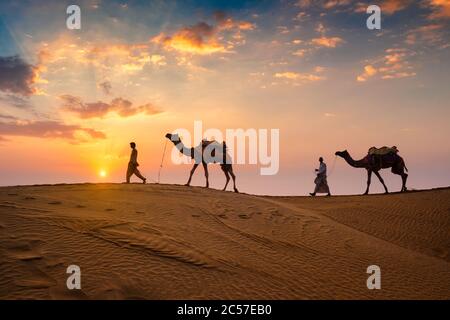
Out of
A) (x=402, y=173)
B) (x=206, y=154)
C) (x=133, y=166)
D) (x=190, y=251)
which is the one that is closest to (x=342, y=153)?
(x=402, y=173)

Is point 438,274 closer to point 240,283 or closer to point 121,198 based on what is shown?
point 240,283

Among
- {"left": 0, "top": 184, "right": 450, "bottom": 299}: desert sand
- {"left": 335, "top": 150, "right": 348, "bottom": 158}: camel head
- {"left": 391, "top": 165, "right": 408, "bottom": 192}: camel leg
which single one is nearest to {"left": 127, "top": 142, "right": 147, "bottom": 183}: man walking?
{"left": 0, "top": 184, "right": 450, "bottom": 299}: desert sand

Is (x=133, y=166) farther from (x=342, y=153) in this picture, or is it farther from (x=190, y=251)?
(x=342, y=153)

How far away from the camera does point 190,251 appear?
788cm

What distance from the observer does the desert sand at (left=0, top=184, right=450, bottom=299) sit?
248 inches

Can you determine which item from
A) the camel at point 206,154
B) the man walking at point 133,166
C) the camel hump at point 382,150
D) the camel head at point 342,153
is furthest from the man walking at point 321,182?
the man walking at point 133,166

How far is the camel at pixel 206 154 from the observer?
687 inches

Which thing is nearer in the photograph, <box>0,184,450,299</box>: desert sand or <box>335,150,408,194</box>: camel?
<box>0,184,450,299</box>: desert sand

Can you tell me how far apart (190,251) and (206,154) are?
996 centimetres

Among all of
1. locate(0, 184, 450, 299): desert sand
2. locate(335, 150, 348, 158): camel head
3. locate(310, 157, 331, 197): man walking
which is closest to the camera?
locate(0, 184, 450, 299): desert sand

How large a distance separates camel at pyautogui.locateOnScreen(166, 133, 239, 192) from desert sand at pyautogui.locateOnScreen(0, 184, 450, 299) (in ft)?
12.0

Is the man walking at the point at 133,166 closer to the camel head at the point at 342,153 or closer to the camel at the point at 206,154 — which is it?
the camel at the point at 206,154

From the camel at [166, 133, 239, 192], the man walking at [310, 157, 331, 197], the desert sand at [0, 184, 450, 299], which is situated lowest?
the desert sand at [0, 184, 450, 299]

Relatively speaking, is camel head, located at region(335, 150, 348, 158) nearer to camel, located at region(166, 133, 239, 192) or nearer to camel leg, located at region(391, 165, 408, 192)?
camel leg, located at region(391, 165, 408, 192)
